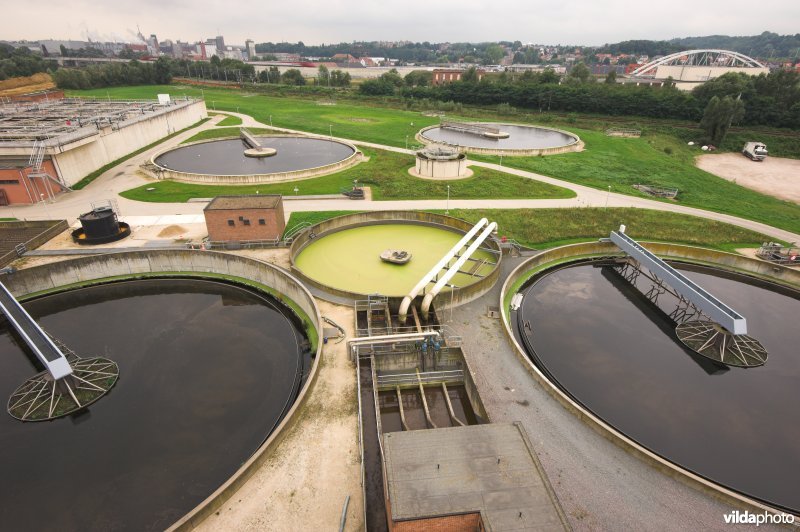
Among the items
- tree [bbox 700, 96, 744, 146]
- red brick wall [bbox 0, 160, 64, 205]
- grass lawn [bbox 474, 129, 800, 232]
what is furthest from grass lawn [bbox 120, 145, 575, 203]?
tree [bbox 700, 96, 744, 146]

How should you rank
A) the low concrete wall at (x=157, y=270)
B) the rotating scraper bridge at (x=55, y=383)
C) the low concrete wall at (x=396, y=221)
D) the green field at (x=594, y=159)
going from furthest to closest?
1. the green field at (x=594, y=159)
2. the low concrete wall at (x=157, y=270)
3. the low concrete wall at (x=396, y=221)
4. the rotating scraper bridge at (x=55, y=383)

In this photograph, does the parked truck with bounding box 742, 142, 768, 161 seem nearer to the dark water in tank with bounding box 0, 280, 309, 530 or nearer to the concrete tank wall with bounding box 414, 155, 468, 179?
the concrete tank wall with bounding box 414, 155, 468, 179

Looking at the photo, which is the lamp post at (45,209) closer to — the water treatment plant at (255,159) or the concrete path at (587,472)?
the water treatment plant at (255,159)

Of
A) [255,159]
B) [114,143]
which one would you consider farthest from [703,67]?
[114,143]

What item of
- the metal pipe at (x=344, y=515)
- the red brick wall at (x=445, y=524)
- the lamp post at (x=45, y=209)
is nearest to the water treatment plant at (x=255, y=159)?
the lamp post at (x=45, y=209)

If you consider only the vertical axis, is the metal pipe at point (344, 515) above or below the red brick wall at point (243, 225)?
below

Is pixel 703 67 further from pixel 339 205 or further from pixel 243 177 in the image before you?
pixel 243 177

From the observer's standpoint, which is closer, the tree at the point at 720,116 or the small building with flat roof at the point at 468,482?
the small building with flat roof at the point at 468,482

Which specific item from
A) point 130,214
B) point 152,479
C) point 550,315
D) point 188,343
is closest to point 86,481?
point 152,479
